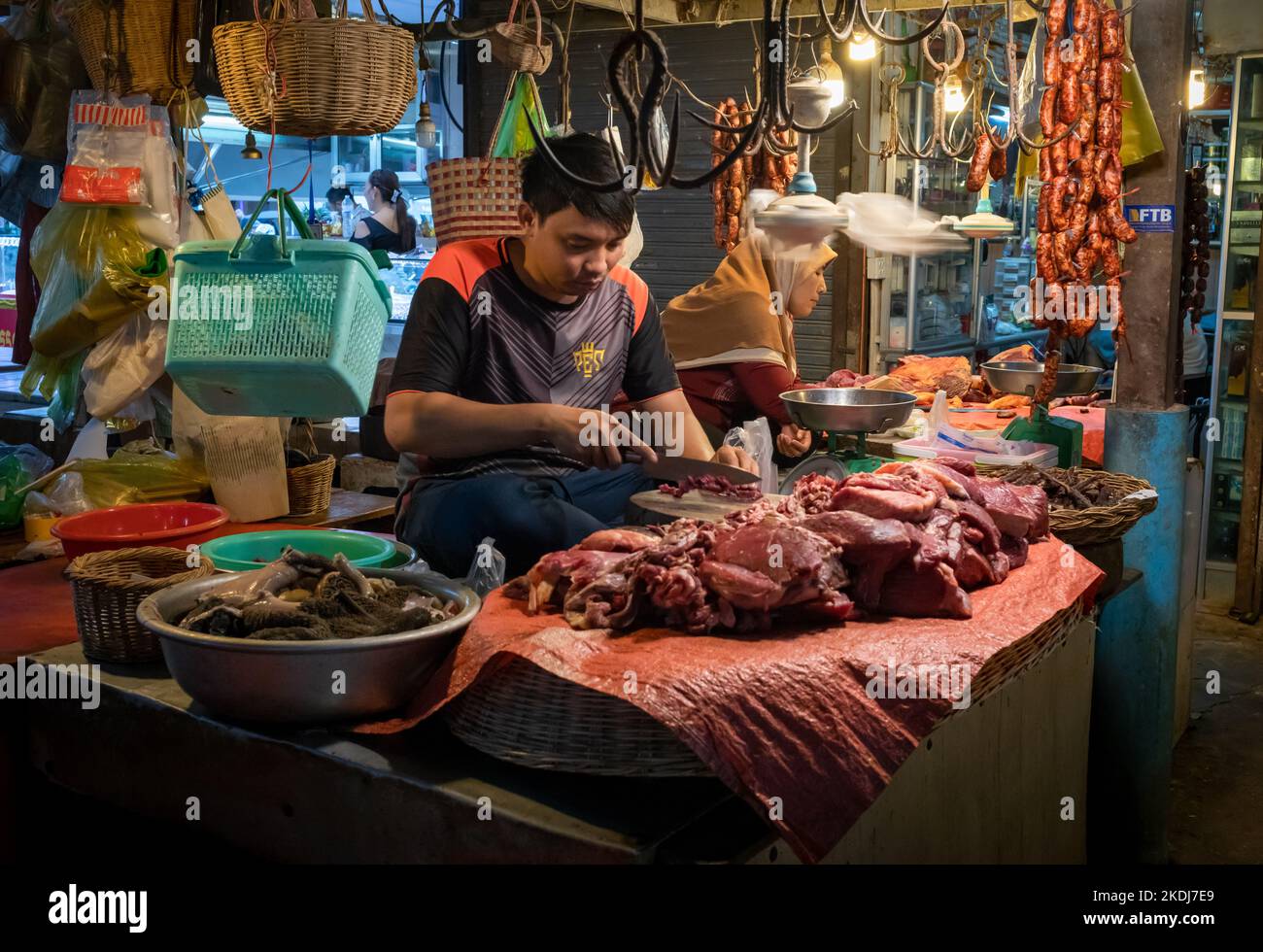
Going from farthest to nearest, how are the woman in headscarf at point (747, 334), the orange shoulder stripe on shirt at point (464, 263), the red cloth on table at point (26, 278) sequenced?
the red cloth on table at point (26, 278) → the woman in headscarf at point (747, 334) → the orange shoulder stripe on shirt at point (464, 263)

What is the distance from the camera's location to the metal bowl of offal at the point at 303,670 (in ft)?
7.16

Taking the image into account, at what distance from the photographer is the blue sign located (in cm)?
436

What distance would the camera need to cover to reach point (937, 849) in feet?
8.95

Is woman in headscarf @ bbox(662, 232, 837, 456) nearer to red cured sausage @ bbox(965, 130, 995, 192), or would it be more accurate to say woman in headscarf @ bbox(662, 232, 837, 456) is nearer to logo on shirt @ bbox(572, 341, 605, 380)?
red cured sausage @ bbox(965, 130, 995, 192)

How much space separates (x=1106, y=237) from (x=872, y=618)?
252cm

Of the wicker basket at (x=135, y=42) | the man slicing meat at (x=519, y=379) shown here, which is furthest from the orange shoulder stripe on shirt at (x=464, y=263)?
the wicker basket at (x=135, y=42)

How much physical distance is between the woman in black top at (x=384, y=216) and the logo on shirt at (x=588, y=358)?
5.43m

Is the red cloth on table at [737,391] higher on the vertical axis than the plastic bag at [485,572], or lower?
higher

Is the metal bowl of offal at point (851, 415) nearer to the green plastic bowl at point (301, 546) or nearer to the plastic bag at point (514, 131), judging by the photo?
the plastic bag at point (514, 131)

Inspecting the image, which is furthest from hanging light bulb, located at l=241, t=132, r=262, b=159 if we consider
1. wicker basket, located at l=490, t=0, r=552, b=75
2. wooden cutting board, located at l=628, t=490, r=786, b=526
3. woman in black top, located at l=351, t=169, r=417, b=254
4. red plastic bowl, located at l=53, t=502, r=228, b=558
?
wooden cutting board, located at l=628, t=490, r=786, b=526

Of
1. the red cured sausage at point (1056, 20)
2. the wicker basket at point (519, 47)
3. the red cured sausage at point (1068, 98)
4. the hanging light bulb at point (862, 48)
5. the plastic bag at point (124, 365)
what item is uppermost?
the hanging light bulb at point (862, 48)

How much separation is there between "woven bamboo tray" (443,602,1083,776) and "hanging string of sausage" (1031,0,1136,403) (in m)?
3.10

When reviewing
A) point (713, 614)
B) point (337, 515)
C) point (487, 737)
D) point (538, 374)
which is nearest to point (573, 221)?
point (538, 374)
